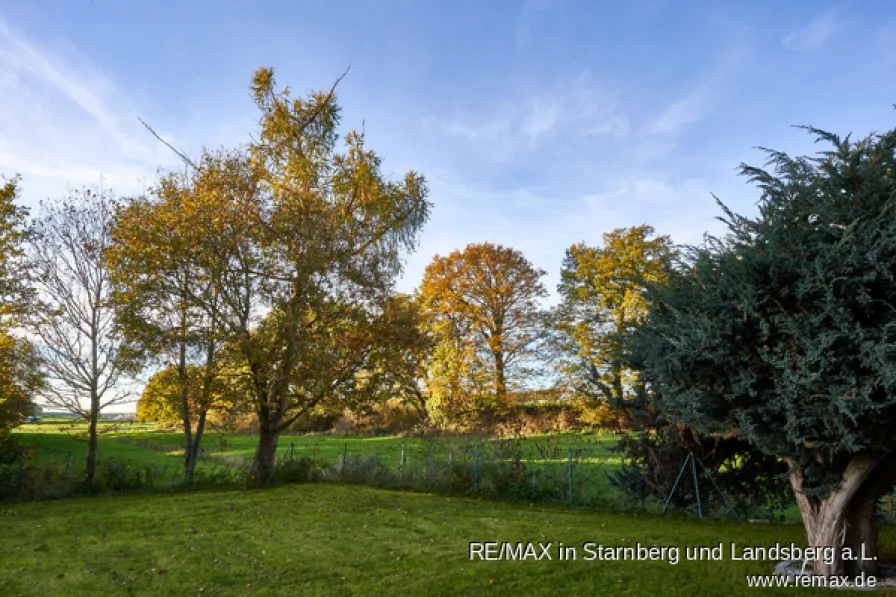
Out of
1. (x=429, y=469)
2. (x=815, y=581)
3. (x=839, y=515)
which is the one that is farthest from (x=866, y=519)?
(x=429, y=469)

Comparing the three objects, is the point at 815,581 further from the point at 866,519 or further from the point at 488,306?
the point at 488,306

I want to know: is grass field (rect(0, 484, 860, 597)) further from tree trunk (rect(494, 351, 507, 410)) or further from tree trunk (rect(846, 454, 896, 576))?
tree trunk (rect(494, 351, 507, 410))

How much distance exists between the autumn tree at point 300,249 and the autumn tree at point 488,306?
A: 39.3 feet

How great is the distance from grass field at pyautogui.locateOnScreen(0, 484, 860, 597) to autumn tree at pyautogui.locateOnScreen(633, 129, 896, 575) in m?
1.42

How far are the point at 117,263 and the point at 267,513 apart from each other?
26.9ft

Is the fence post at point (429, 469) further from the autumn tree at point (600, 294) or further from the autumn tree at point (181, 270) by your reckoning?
the autumn tree at point (600, 294)

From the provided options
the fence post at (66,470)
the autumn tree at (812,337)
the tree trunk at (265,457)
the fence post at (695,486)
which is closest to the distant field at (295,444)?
the fence post at (66,470)

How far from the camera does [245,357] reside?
13828 millimetres

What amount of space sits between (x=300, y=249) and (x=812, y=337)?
12.2m

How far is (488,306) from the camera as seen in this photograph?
28750mm

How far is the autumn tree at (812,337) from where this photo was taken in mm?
5277

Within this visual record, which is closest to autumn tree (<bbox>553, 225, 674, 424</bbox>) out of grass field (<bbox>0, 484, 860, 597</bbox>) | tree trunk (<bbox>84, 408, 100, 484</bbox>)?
grass field (<bbox>0, 484, 860, 597</bbox>)

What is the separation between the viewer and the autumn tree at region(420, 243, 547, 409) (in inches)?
1089

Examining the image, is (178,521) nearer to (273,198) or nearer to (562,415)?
(273,198)
